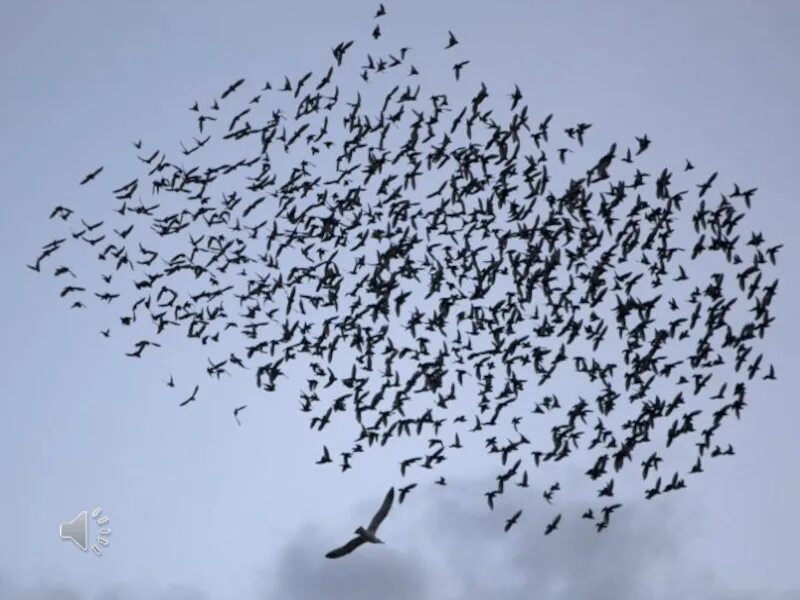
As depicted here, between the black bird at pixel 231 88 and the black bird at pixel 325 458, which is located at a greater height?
the black bird at pixel 231 88

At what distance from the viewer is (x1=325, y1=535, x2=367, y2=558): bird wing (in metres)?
55.2

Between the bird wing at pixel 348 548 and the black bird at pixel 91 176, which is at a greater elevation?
the black bird at pixel 91 176

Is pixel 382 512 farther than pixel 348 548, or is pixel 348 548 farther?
pixel 382 512

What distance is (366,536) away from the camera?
2233 inches

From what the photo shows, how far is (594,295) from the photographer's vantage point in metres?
65.9

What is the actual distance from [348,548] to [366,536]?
2.90 feet

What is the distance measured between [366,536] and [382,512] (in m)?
1.77

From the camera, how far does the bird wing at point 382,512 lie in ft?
188

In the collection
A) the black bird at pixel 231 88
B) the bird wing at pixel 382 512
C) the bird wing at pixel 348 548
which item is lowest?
the bird wing at pixel 348 548

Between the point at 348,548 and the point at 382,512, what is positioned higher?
the point at 382,512

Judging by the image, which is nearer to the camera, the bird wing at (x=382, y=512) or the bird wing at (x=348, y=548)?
the bird wing at (x=348, y=548)

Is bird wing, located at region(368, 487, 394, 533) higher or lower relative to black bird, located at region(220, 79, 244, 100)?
lower

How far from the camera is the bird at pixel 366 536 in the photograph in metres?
55.6

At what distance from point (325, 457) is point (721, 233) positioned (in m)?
19.9
